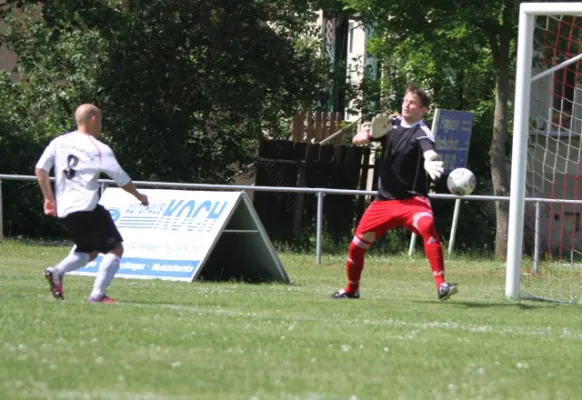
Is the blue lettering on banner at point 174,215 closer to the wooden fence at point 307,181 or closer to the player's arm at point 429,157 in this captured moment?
the player's arm at point 429,157

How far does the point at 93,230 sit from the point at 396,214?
2.92 metres

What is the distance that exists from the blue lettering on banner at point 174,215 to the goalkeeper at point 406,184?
289cm

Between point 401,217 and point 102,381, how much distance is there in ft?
20.8

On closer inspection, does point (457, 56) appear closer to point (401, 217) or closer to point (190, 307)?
point (401, 217)

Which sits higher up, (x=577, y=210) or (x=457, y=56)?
(x=457, y=56)

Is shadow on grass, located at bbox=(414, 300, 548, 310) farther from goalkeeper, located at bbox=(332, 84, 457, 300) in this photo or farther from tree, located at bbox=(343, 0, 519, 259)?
tree, located at bbox=(343, 0, 519, 259)

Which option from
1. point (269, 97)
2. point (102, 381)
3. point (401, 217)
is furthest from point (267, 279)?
point (269, 97)

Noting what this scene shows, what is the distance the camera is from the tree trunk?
Answer: 78.8ft

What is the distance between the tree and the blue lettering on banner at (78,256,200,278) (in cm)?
850

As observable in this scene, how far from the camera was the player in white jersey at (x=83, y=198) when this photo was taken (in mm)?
11352

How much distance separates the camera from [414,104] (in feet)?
42.5

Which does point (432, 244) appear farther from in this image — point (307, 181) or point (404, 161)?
point (307, 181)

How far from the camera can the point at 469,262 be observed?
22.4 m

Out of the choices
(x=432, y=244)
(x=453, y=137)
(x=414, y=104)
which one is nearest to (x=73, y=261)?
(x=432, y=244)
